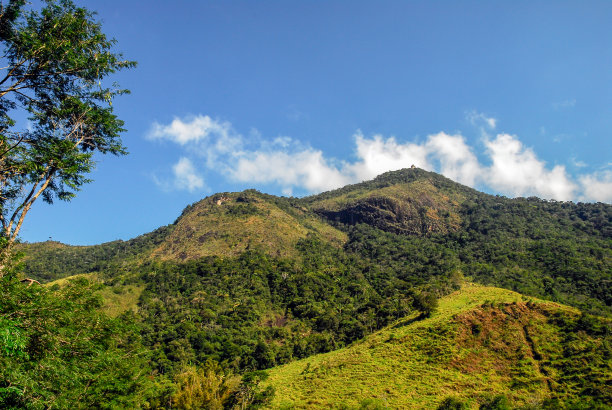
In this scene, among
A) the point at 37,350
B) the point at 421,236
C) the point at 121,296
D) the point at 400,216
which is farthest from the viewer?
the point at 400,216

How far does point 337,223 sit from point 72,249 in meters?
131

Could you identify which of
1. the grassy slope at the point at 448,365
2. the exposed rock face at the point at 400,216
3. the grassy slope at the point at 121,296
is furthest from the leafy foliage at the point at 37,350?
the exposed rock face at the point at 400,216

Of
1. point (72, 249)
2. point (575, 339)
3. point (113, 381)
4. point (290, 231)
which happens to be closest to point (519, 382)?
point (575, 339)

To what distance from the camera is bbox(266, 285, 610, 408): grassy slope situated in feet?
120

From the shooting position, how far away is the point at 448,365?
4225 cm

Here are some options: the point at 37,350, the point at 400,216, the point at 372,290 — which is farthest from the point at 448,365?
the point at 400,216

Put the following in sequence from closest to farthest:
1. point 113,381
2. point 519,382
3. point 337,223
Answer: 1. point 113,381
2. point 519,382
3. point 337,223

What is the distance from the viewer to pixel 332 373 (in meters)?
46.1

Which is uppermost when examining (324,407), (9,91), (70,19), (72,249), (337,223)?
(337,223)

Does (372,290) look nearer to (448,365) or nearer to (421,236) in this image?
(448,365)

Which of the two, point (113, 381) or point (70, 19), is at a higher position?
point (70, 19)

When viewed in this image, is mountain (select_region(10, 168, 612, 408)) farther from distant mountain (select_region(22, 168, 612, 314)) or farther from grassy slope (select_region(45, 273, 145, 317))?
distant mountain (select_region(22, 168, 612, 314))

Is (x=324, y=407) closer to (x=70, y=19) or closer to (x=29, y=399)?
(x=29, y=399)

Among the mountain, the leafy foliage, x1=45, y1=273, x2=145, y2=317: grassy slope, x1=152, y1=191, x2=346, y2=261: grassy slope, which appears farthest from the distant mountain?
the leafy foliage
